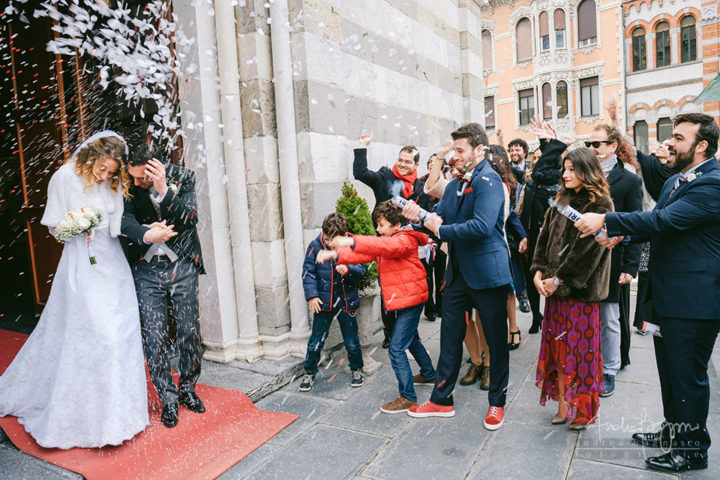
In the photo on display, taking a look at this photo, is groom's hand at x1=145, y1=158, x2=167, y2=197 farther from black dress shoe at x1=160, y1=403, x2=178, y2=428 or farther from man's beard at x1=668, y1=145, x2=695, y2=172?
man's beard at x1=668, y1=145, x2=695, y2=172

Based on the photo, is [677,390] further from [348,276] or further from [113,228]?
[113,228]

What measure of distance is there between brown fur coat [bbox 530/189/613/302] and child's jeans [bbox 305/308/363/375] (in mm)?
1858

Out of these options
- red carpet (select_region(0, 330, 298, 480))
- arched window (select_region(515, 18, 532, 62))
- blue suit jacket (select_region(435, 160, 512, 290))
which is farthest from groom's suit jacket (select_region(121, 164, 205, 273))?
arched window (select_region(515, 18, 532, 62))

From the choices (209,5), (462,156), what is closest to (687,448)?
(462,156)

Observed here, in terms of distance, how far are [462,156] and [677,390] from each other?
2104mm

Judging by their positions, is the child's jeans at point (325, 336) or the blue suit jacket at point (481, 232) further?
the child's jeans at point (325, 336)

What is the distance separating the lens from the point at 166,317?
13.1 ft

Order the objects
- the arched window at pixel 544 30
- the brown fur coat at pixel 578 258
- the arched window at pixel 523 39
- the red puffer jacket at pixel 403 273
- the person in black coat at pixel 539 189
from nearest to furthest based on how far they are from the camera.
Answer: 1. the brown fur coat at pixel 578 258
2. the red puffer jacket at pixel 403 273
3. the person in black coat at pixel 539 189
4. the arched window at pixel 544 30
5. the arched window at pixel 523 39

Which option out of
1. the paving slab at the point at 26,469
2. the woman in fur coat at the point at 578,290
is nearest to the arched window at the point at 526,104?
the woman in fur coat at the point at 578,290

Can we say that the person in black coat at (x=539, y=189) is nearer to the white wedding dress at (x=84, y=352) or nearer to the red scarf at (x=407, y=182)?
the red scarf at (x=407, y=182)

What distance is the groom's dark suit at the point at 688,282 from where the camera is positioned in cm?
294

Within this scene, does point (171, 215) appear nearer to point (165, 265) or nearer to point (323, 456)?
point (165, 265)

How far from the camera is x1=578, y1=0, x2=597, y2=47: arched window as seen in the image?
81.5 ft

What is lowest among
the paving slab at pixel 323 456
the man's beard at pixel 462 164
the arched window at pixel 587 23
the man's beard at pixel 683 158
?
the paving slab at pixel 323 456
